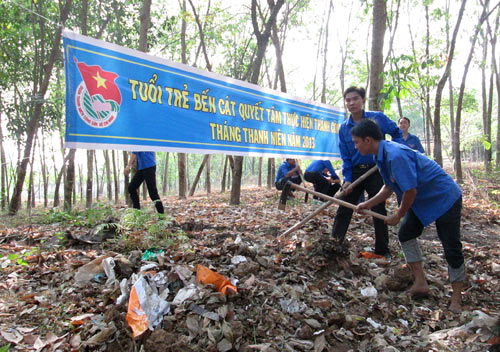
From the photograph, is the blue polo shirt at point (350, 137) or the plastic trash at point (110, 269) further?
the blue polo shirt at point (350, 137)

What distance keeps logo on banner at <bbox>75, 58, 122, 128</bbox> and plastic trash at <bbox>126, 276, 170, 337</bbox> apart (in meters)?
2.06

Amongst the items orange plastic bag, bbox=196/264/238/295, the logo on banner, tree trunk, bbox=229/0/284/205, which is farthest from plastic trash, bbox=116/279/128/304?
tree trunk, bbox=229/0/284/205

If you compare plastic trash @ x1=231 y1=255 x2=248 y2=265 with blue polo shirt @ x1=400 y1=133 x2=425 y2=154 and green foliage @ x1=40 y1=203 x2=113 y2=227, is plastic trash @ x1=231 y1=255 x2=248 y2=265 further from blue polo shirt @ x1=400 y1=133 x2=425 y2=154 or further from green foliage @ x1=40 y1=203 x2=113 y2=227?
blue polo shirt @ x1=400 y1=133 x2=425 y2=154

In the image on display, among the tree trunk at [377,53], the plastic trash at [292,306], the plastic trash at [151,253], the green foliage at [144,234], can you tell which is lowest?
the plastic trash at [292,306]

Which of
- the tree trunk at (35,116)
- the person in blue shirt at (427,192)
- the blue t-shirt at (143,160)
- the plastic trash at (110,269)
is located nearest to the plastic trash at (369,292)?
the person in blue shirt at (427,192)

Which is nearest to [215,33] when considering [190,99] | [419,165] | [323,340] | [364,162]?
[190,99]

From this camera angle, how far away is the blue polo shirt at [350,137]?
376 cm

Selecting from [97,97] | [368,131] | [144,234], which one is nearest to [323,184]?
[368,131]

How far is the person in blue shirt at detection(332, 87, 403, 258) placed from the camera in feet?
12.3

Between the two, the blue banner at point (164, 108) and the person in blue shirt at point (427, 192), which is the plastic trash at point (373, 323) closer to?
the person in blue shirt at point (427, 192)

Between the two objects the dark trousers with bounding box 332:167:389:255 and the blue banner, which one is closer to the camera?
the blue banner

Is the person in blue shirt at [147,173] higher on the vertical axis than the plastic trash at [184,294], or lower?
higher

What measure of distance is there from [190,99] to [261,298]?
9.97 ft

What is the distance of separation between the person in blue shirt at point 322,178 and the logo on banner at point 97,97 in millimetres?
4400
